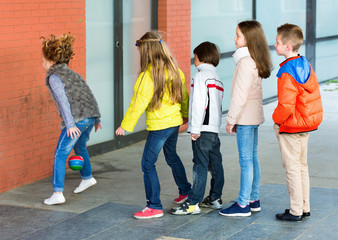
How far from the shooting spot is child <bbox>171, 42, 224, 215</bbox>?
243 inches

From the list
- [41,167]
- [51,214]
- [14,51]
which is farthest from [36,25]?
[51,214]

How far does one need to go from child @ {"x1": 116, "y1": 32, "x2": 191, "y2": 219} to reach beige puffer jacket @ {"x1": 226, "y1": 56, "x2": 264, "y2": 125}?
0.52m

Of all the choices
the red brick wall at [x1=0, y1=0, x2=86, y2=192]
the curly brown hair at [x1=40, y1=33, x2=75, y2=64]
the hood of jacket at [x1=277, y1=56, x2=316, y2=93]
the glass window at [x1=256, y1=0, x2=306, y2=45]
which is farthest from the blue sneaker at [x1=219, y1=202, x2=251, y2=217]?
the glass window at [x1=256, y1=0, x2=306, y2=45]

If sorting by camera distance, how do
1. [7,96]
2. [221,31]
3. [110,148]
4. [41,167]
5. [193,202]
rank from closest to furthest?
[193,202], [7,96], [41,167], [110,148], [221,31]

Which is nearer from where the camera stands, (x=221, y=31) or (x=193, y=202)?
(x=193, y=202)

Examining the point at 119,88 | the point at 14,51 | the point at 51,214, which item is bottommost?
the point at 51,214

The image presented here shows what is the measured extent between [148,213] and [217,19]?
7.00 m

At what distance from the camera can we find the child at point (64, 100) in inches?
264

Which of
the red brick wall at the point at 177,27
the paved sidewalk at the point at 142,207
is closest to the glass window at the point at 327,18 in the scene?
the red brick wall at the point at 177,27

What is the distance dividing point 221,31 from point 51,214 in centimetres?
710

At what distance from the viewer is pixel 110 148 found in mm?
9539

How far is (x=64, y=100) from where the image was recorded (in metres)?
6.70

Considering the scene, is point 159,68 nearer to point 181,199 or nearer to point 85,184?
point 181,199

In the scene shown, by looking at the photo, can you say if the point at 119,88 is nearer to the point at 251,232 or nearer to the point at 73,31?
the point at 73,31
